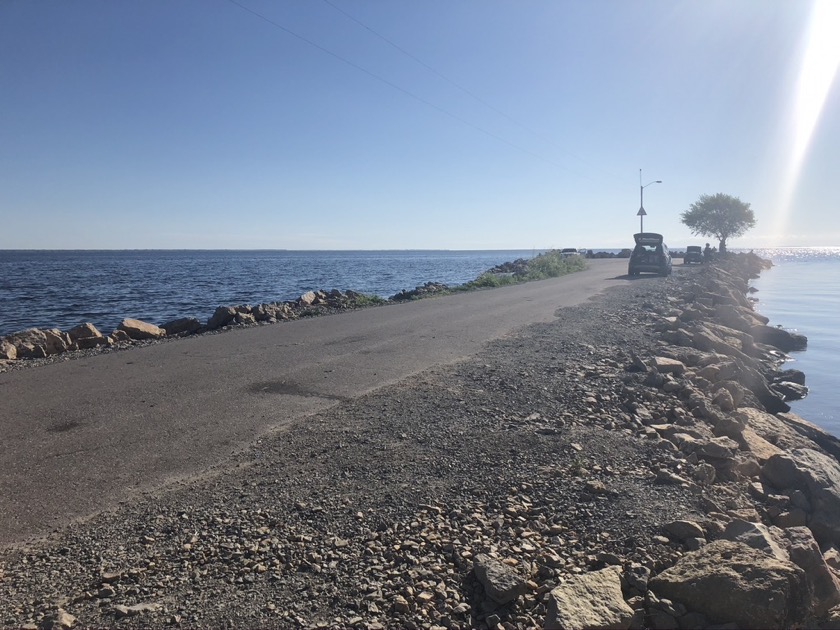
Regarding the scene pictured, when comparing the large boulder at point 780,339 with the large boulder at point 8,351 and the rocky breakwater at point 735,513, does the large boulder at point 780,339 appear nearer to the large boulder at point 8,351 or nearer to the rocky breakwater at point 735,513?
the rocky breakwater at point 735,513

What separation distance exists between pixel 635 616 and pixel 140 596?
282 centimetres

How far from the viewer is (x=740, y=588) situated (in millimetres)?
3590

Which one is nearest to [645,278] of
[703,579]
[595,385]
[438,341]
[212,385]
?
[438,341]

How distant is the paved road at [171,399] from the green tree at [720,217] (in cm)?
6757

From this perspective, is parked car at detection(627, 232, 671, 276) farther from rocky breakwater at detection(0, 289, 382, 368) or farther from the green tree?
the green tree

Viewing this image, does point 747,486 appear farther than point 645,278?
No

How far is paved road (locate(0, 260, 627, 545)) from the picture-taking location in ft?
16.8

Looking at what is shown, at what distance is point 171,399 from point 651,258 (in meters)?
30.5

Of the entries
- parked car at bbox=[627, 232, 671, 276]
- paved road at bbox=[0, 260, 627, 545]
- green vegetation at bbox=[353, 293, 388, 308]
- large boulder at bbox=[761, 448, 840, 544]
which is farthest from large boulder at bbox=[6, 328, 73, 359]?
parked car at bbox=[627, 232, 671, 276]

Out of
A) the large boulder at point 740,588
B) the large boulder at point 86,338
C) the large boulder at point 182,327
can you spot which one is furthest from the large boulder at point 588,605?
the large boulder at point 182,327

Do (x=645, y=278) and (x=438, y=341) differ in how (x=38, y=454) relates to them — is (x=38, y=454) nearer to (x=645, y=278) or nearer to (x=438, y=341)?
(x=438, y=341)

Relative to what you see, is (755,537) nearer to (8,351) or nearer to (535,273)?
Result: (8,351)

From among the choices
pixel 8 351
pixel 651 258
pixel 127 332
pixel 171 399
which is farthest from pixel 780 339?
pixel 8 351

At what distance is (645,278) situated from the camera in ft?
104
